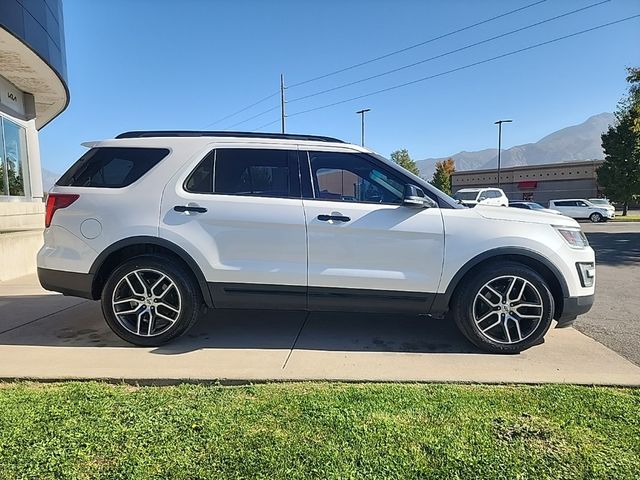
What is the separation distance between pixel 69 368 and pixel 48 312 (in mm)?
2219

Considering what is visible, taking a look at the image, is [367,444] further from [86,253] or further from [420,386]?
[86,253]

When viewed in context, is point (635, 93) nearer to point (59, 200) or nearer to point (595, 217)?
point (595, 217)

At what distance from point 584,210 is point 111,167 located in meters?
34.1

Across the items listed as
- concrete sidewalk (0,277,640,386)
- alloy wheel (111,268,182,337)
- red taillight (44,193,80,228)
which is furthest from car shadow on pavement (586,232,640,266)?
red taillight (44,193,80,228)

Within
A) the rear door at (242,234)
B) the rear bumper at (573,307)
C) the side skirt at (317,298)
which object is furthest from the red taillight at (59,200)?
the rear bumper at (573,307)

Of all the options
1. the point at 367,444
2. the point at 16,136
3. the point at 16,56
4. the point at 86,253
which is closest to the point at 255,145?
the point at 86,253

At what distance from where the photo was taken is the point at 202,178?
13.4 feet

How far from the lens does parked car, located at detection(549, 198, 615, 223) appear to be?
3002 cm

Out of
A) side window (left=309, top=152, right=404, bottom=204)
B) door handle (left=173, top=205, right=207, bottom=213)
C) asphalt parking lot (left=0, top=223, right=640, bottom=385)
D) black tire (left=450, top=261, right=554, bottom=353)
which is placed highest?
side window (left=309, top=152, right=404, bottom=204)

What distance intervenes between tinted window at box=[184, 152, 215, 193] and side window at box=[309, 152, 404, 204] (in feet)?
3.19

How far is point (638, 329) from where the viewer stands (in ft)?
15.3

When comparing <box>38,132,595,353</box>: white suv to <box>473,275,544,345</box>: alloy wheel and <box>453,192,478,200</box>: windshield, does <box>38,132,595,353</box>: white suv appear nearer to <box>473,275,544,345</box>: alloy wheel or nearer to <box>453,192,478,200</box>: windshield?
<box>473,275,544,345</box>: alloy wheel

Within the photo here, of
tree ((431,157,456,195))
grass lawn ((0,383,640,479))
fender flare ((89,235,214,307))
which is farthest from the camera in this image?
tree ((431,157,456,195))

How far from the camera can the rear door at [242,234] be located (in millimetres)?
3939
